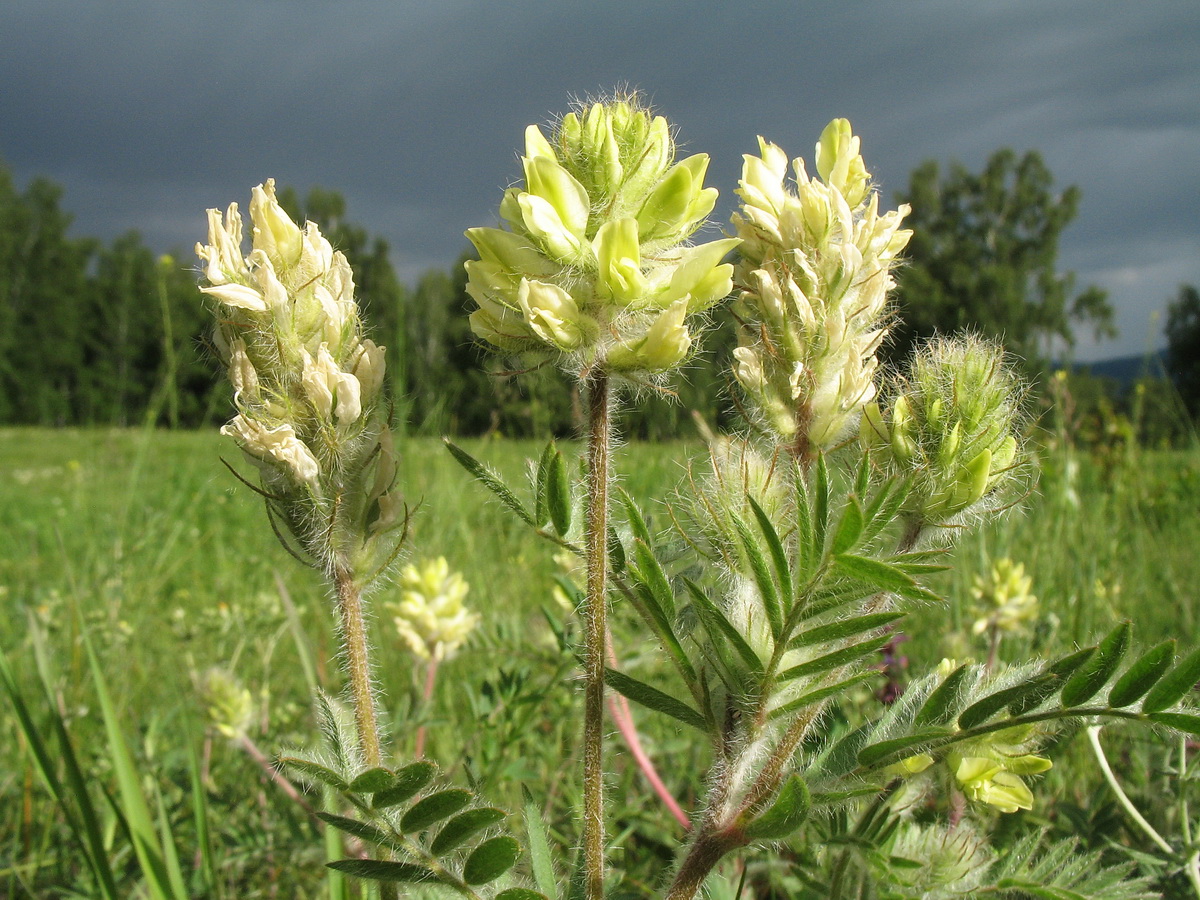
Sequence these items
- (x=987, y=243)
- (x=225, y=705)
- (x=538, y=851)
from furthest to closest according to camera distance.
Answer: (x=987, y=243)
(x=225, y=705)
(x=538, y=851)

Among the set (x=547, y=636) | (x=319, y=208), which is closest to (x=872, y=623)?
(x=547, y=636)

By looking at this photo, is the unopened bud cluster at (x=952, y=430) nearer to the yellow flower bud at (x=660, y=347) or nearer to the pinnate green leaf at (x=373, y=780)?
the yellow flower bud at (x=660, y=347)

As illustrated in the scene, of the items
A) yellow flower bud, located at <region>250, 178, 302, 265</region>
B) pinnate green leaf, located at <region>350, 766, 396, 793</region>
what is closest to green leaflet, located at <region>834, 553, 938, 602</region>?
pinnate green leaf, located at <region>350, 766, 396, 793</region>

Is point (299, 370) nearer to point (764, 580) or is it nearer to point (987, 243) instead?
point (764, 580)

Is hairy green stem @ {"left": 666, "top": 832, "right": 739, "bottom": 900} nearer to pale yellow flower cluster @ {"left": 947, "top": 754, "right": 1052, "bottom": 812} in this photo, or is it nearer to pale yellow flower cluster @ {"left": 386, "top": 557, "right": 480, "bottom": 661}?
pale yellow flower cluster @ {"left": 947, "top": 754, "right": 1052, "bottom": 812}

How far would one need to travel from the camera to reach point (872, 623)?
2.35ft

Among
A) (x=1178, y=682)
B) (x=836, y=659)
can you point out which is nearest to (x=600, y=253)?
(x=836, y=659)

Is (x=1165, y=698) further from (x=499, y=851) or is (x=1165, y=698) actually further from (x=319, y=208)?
(x=319, y=208)

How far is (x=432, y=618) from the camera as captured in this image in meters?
2.10

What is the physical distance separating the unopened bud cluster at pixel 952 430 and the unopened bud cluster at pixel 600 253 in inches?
10.9

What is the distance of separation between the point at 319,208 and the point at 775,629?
115ft

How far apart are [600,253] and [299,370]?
328mm

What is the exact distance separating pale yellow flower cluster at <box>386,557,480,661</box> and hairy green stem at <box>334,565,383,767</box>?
122cm

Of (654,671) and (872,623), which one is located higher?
(872,623)
